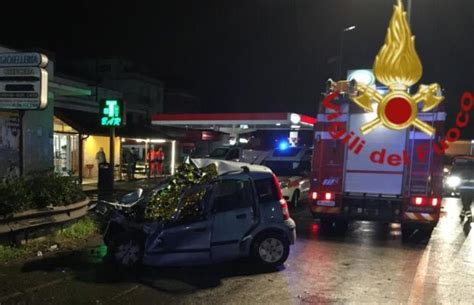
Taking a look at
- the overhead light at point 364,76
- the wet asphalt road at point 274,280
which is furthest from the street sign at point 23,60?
the overhead light at point 364,76

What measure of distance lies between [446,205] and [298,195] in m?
6.06

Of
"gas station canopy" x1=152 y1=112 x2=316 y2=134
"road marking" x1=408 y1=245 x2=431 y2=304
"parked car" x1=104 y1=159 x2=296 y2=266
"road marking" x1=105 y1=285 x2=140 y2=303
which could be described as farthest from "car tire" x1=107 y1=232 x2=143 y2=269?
"gas station canopy" x1=152 y1=112 x2=316 y2=134

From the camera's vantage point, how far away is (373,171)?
10148 millimetres

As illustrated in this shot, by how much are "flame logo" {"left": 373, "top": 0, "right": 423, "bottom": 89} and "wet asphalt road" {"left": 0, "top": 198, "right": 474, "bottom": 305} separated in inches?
176

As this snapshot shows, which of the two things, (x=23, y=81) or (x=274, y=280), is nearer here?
(x=274, y=280)

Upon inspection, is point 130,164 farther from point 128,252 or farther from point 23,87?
point 128,252

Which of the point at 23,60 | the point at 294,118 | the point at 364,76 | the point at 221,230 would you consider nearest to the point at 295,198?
the point at 364,76

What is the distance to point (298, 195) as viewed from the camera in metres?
15.2

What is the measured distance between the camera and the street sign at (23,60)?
9070mm

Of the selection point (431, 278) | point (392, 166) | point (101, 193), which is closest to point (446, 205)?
point (392, 166)

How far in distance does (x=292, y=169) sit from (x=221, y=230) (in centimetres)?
875

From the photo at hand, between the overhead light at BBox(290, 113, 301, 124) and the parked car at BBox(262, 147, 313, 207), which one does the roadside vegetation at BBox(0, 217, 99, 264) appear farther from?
the overhead light at BBox(290, 113, 301, 124)

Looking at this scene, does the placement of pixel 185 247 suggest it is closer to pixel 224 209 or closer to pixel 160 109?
pixel 224 209

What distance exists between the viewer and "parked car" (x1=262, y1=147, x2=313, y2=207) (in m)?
14.6
